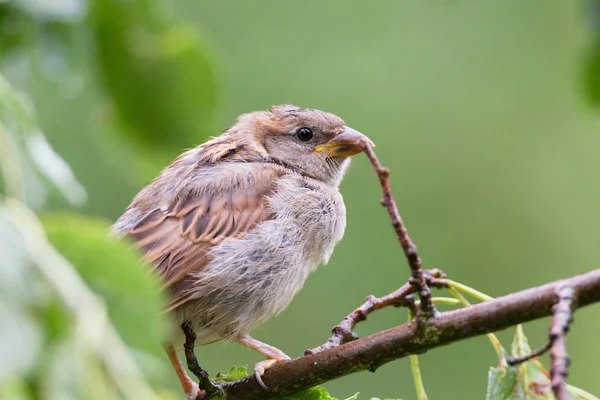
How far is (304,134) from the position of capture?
495 centimetres

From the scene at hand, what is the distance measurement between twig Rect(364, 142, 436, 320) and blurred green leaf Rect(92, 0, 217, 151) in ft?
2.89

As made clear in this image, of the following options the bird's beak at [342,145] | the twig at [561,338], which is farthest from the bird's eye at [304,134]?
the twig at [561,338]

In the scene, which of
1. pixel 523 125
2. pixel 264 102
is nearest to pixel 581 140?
pixel 523 125

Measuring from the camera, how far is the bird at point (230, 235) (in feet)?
12.4

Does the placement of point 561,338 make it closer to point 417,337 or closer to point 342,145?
point 417,337

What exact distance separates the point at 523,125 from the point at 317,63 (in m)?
2.56

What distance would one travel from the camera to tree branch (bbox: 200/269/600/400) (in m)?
2.21

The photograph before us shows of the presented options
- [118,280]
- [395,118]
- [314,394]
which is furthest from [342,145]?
[395,118]

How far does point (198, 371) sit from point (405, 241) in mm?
832

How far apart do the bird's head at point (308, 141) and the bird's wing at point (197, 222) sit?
1.64ft

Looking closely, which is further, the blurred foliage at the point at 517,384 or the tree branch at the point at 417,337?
the blurred foliage at the point at 517,384

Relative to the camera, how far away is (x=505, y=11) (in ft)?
35.5

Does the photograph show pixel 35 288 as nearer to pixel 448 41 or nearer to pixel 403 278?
pixel 403 278

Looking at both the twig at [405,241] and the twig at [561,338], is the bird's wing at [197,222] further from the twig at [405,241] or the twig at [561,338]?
the twig at [561,338]
